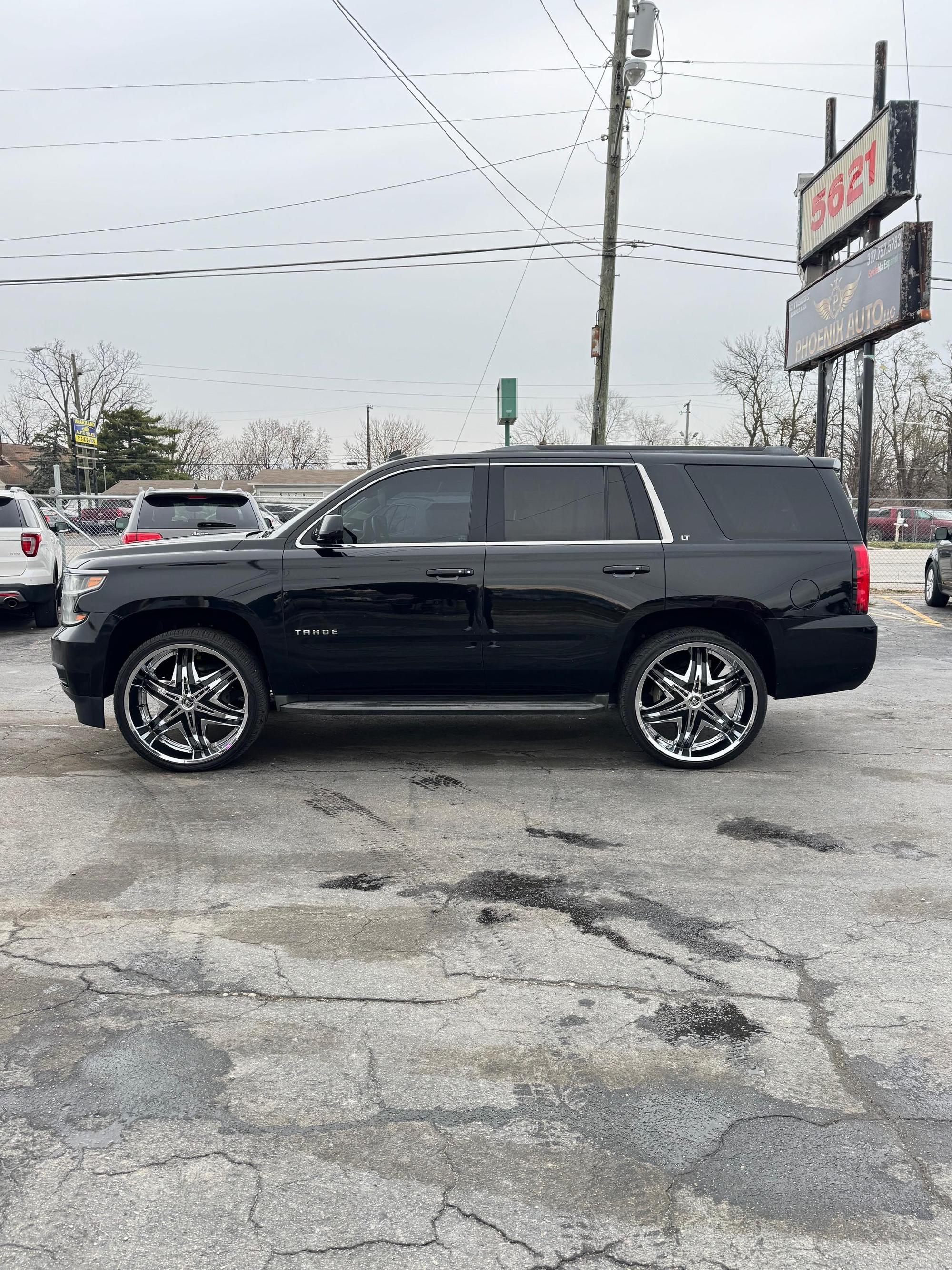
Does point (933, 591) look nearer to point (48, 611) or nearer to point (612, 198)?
point (612, 198)

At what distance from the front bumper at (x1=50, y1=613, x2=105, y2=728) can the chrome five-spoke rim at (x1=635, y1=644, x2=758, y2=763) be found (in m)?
3.37

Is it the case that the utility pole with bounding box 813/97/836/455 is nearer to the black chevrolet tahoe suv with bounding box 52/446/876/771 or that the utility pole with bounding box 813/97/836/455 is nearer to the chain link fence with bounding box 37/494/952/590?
the chain link fence with bounding box 37/494/952/590

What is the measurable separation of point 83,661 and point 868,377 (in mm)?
16960

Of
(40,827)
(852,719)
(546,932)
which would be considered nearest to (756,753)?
(852,719)

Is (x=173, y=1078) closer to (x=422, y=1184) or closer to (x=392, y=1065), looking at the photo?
(x=392, y=1065)

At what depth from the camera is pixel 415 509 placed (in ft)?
21.0

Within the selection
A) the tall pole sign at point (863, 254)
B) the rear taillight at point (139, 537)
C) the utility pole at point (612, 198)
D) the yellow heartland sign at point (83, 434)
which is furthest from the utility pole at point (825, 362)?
the yellow heartland sign at point (83, 434)

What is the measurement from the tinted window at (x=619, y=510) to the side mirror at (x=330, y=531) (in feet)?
5.52

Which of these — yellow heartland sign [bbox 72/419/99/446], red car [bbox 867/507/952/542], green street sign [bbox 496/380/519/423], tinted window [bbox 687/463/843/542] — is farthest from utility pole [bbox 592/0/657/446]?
yellow heartland sign [bbox 72/419/99/446]

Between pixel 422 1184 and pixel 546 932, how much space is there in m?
1.54

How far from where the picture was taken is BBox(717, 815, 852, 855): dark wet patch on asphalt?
196 inches

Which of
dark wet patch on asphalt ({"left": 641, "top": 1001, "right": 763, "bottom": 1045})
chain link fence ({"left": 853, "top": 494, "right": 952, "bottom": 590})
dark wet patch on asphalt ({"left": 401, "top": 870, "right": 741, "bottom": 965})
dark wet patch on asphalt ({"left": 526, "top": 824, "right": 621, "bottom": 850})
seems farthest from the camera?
chain link fence ({"left": 853, "top": 494, "right": 952, "bottom": 590})

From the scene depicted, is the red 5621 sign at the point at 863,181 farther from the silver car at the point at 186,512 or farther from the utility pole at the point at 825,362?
A: the silver car at the point at 186,512

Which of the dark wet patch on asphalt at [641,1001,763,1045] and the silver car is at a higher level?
the silver car
